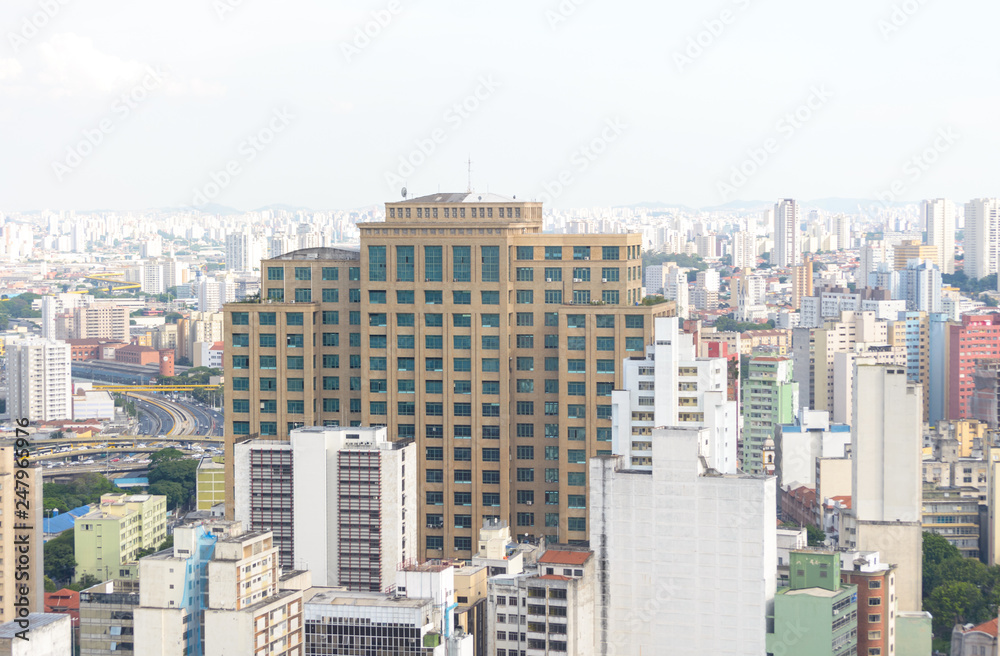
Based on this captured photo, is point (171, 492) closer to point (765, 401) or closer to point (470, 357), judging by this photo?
point (765, 401)

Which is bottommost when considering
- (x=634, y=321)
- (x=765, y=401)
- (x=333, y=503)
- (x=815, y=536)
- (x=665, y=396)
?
(x=815, y=536)

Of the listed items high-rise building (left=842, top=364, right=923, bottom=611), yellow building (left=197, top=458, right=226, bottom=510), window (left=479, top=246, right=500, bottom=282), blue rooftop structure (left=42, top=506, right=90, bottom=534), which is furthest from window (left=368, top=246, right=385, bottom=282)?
blue rooftop structure (left=42, top=506, right=90, bottom=534)

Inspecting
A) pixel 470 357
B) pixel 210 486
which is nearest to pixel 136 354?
pixel 210 486

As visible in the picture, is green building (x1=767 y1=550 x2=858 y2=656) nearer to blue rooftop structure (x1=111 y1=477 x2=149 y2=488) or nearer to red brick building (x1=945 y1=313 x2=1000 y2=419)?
blue rooftop structure (x1=111 y1=477 x2=149 y2=488)

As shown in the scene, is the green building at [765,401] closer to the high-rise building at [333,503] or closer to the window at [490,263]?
the window at [490,263]

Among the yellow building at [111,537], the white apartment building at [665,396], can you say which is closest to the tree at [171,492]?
the yellow building at [111,537]

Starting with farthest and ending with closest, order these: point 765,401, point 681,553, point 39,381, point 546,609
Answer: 1. point 39,381
2. point 765,401
3. point 681,553
4. point 546,609

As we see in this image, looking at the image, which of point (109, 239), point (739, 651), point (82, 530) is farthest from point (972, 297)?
point (109, 239)

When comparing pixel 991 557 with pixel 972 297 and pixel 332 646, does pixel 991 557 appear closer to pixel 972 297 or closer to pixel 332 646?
pixel 332 646
